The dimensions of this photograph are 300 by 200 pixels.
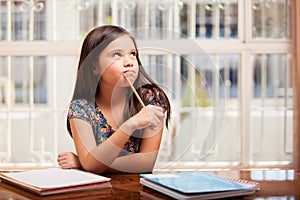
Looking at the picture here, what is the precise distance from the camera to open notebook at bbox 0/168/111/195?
1.36 metres

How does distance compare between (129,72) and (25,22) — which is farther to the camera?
(25,22)

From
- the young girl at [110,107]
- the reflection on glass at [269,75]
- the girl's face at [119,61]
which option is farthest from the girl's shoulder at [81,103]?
the reflection on glass at [269,75]

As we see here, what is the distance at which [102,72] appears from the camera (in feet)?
5.50

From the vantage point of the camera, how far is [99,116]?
1.76 metres

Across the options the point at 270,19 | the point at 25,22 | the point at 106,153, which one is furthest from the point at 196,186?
the point at 25,22

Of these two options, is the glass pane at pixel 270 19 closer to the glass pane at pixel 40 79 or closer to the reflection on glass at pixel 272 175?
the glass pane at pixel 40 79

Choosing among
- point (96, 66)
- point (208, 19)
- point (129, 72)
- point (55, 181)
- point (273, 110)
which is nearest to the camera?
point (55, 181)

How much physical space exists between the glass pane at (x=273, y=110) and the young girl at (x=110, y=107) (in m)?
1.88

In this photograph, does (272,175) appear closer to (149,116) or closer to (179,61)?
(149,116)

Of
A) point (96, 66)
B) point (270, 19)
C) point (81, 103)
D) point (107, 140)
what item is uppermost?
point (270, 19)

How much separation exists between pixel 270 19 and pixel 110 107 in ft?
7.24

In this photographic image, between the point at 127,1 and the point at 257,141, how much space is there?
148cm

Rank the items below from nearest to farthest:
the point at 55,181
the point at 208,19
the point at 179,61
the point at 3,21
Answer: the point at 55,181
the point at 179,61
the point at 208,19
the point at 3,21

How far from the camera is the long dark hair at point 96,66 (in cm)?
167
